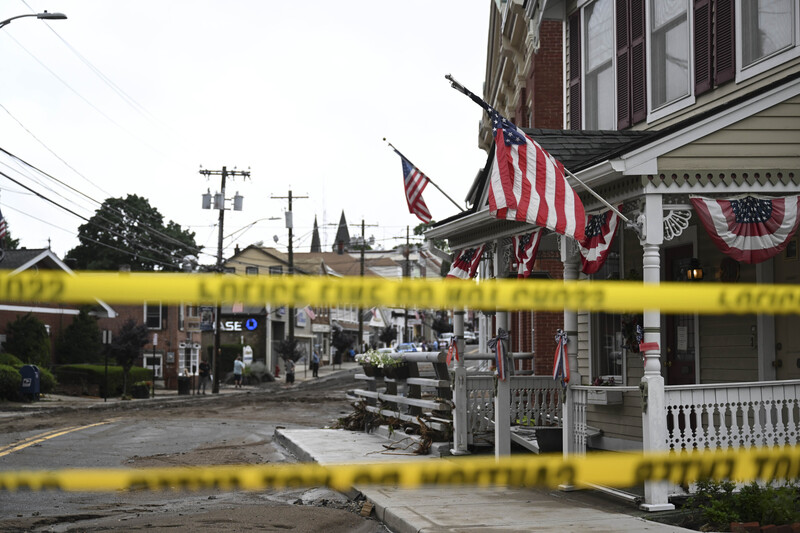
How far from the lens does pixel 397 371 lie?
16812 millimetres

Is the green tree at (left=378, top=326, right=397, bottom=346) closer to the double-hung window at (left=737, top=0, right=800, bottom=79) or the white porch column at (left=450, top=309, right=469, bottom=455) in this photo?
the white porch column at (left=450, top=309, right=469, bottom=455)

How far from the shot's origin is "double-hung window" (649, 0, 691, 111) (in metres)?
12.3

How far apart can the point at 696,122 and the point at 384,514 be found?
16.9 feet

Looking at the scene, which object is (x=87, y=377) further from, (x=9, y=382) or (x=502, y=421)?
(x=502, y=421)

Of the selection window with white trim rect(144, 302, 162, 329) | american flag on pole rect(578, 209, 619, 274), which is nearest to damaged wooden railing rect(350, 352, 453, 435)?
american flag on pole rect(578, 209, 619, 274)

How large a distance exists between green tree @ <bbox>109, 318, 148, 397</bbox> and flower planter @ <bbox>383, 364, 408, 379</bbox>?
76.6 feet

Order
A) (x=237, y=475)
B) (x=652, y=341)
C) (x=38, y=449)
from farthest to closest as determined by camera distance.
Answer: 1. (x=38, y=449)
2. (x=652, y=341)
3. (x=237, y=475)

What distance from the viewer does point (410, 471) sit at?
13.4 ft

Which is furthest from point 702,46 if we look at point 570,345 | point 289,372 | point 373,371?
point 289,372

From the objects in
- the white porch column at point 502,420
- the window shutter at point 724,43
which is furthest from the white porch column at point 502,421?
the window shutter at point 724,43

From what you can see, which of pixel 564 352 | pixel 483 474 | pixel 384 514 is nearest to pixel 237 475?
pixel 483 474

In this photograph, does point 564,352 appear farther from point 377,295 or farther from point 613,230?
point 377,295

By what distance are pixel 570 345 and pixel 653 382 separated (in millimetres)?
2029

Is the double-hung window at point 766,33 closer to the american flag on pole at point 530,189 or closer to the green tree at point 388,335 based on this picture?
the american flag on pole at point 530,189
